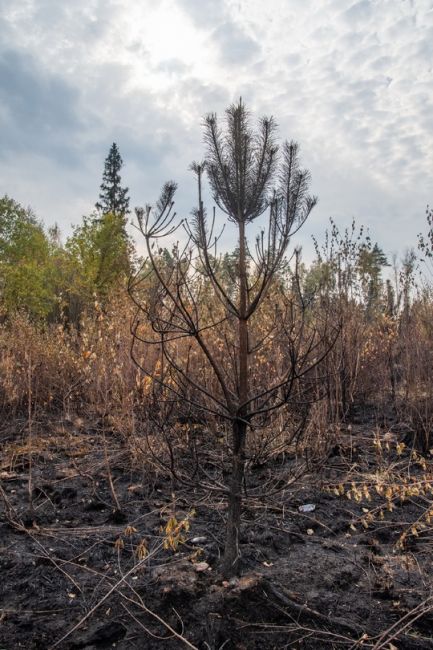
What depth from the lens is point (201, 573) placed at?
2.45 meters

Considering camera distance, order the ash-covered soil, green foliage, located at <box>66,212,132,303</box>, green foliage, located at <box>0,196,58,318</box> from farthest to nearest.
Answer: green foliage, located at <box>66,212,132,303</box>, green foliage, located at <box>0,196,58,318</box>, the ash-covered soil

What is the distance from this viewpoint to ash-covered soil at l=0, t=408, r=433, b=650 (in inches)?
79.4

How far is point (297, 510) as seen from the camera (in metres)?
3.46

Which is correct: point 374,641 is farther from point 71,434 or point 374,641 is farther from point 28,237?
point 28,237

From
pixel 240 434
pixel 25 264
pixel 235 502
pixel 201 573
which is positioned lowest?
pixel 201 573

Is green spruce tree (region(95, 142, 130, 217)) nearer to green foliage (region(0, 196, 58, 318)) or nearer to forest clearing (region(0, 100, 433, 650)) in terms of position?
green foliage (region(0, 196, 58, 318))

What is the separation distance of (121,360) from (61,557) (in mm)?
2586

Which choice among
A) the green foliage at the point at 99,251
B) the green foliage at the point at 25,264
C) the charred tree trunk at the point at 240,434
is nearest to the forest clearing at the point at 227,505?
the charred tree trunk at the point at 240,434

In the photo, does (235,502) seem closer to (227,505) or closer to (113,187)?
(227,505)

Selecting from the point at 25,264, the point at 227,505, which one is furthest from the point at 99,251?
the point at 227,505

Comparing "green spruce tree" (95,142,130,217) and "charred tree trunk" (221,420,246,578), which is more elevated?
"green spruce tree" (95,142,130,217)

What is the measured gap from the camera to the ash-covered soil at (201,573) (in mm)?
2018

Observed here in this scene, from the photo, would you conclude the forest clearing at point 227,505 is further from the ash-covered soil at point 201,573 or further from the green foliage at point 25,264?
the green foliage at point 25,264

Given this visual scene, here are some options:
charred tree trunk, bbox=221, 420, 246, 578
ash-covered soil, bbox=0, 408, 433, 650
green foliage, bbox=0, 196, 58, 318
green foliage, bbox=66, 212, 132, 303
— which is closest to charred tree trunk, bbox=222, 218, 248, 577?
charred tree trunk, bbox=221, 420, 246, 578
